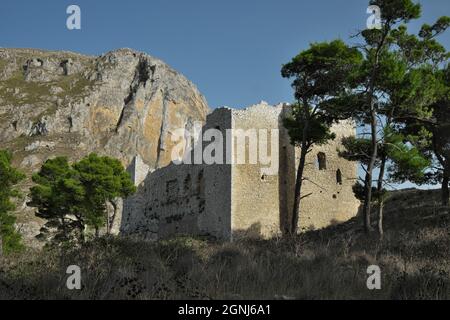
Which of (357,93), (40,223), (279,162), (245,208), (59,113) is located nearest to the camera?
(357,93)

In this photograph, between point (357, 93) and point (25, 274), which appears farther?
point (357, 93)

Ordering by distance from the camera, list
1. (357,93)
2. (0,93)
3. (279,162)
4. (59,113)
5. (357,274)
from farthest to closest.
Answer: (0,93) → (59,113) → (279,162) → (357,93) → (357,274)

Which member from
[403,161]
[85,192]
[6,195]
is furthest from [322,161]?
[6,195]

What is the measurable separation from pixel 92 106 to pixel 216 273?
302 feet

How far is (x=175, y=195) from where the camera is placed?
26.2 m

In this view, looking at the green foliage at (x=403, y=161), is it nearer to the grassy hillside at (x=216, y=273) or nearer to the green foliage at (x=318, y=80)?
the green foliage at (x=318, y=80)

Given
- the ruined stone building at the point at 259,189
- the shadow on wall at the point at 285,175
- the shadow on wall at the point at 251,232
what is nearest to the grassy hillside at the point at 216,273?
the shadow on wall at the point at 251,232

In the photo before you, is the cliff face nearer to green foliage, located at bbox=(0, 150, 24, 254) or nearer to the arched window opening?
green foliage, located at bbox=(0, 150, 24, 254)

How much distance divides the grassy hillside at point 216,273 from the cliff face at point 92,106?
2844 inches

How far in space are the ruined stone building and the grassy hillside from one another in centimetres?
1198
